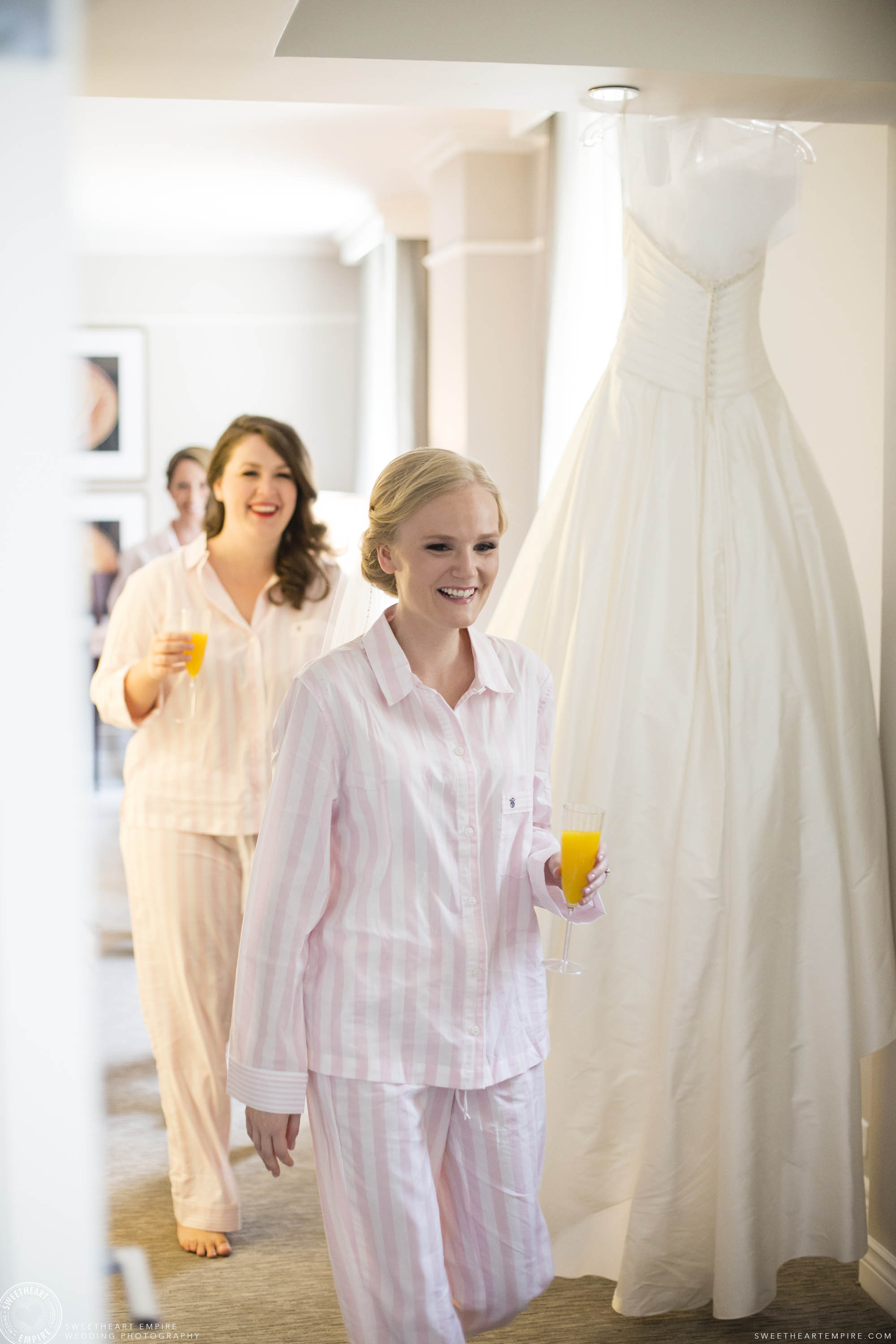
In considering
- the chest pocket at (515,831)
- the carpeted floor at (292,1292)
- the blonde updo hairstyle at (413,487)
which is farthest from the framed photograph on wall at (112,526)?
the chest pocket at (515,831)

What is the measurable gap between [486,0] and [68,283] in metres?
1.67

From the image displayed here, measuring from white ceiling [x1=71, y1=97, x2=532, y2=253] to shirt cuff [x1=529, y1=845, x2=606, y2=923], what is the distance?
9.12 feet

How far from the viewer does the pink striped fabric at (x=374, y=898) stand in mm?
1582

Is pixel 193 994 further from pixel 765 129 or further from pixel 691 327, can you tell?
pixel 765 129

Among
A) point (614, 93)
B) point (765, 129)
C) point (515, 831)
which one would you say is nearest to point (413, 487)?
point (515, 831)

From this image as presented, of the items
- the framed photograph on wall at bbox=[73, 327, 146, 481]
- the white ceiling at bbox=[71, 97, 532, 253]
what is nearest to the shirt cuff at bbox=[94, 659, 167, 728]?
the white ceiling at bbox=[71, 97, 532, 253]

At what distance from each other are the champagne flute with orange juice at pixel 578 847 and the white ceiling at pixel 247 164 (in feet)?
9.23

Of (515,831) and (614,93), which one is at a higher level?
(614,93)

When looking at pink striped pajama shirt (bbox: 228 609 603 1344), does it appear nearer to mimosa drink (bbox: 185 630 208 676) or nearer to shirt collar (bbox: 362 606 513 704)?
shirt collar (bbox: 362 606 513 704)

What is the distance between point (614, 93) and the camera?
82.0 inches

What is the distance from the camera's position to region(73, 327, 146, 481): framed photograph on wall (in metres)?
7.62

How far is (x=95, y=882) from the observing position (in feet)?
17.1

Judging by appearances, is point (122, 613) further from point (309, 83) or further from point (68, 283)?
point (68, 283)

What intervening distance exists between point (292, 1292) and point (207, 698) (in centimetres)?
119
